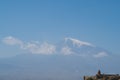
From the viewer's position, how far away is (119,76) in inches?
4385

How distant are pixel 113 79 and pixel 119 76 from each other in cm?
337

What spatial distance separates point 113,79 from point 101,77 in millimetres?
4895

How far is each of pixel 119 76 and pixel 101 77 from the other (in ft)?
17.3

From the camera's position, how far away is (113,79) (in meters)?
109

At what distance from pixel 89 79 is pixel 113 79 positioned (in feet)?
25.8

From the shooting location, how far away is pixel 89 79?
11325 centimetres

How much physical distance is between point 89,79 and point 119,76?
8.84m

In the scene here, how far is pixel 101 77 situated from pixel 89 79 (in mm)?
3586

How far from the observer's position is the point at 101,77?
112688mm
